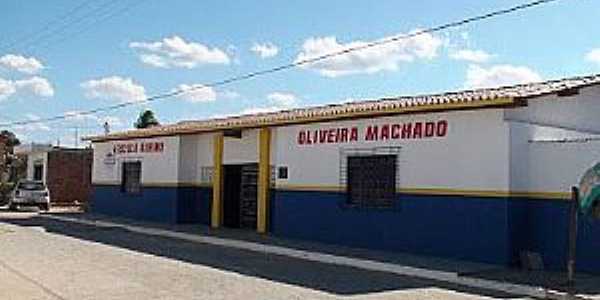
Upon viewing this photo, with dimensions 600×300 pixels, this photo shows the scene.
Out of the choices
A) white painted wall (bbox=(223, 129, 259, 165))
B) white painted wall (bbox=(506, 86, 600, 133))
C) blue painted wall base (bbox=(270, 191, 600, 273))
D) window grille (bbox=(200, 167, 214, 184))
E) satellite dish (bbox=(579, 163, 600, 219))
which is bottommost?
blue painted wall base (bbox=(270, 191, 600, 273))

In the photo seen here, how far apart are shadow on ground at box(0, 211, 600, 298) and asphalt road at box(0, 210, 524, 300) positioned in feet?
0.05

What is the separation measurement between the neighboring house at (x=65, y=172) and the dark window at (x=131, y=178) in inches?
513

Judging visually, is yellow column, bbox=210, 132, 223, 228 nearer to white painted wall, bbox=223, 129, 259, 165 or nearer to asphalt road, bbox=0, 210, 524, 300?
white painted wall, bbox=223, 129, 259, 165

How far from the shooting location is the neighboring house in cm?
4275

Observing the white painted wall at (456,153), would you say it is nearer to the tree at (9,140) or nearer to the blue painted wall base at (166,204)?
the blue painted wall base at (166,204)

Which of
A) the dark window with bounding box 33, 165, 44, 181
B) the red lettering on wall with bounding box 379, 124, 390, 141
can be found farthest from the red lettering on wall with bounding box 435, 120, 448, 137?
the dark window with bounding box 33, 165, 44, 181

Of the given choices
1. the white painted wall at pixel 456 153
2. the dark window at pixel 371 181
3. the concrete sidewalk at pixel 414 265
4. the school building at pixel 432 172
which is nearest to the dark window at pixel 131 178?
the school building at pixel 432 172

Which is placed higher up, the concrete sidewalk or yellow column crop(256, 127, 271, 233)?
yellow column crop(256, 127, 271, 233)

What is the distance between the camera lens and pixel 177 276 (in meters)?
13.3

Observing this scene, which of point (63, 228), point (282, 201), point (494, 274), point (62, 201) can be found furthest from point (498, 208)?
point (62, 201)

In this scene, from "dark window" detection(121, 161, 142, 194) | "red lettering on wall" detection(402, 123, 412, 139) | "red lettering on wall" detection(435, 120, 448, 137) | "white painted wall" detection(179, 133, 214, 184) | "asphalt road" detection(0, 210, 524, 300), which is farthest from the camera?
"dark window" detection(121, 161, 142, 194)

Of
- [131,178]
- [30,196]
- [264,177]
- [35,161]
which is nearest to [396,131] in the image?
[264,177]

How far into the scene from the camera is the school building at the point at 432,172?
15.4 metres

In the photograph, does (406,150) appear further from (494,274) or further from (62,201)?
(62,201)
